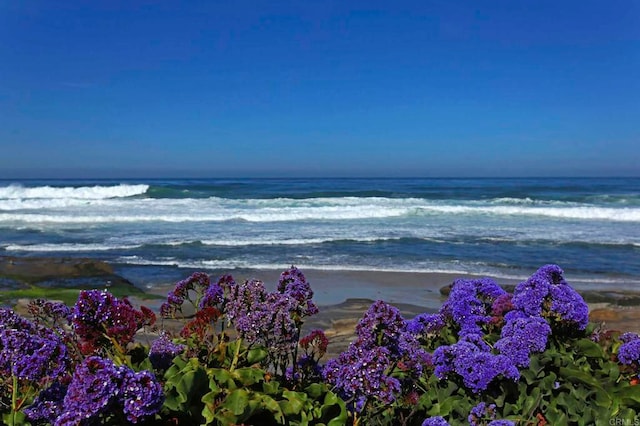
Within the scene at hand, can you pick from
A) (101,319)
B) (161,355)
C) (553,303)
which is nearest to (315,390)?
(161,355)

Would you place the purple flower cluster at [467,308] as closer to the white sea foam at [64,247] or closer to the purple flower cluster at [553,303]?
the purple flower cluster at [553,303]

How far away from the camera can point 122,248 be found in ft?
57.1

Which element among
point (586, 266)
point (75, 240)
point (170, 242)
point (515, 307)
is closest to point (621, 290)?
point (586, 266)

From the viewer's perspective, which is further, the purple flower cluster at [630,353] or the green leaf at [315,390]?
the purple flower cluster at [630,353]

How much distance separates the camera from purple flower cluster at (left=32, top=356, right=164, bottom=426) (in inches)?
70.0

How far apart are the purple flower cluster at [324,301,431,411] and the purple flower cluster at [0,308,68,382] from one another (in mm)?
1239

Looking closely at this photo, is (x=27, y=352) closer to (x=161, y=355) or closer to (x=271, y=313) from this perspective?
(x=161, y=355)

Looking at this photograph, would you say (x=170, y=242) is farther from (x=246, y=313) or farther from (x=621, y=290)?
(x=246, y=313)

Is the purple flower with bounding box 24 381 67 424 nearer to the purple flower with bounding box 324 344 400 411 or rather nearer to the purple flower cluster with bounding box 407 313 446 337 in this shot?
the purple flower with bounding box 324 344 400 411

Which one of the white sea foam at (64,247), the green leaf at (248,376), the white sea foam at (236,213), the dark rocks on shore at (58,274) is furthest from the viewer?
the white sea foam at (236,213)

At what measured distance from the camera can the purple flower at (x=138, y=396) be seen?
6.06 ft

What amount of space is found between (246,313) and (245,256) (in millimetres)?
13052

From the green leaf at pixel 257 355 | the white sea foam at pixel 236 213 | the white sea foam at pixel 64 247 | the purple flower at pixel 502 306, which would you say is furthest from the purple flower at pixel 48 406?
the white sea foam at pixel 236 213

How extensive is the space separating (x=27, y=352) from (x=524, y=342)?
2.44 metres
